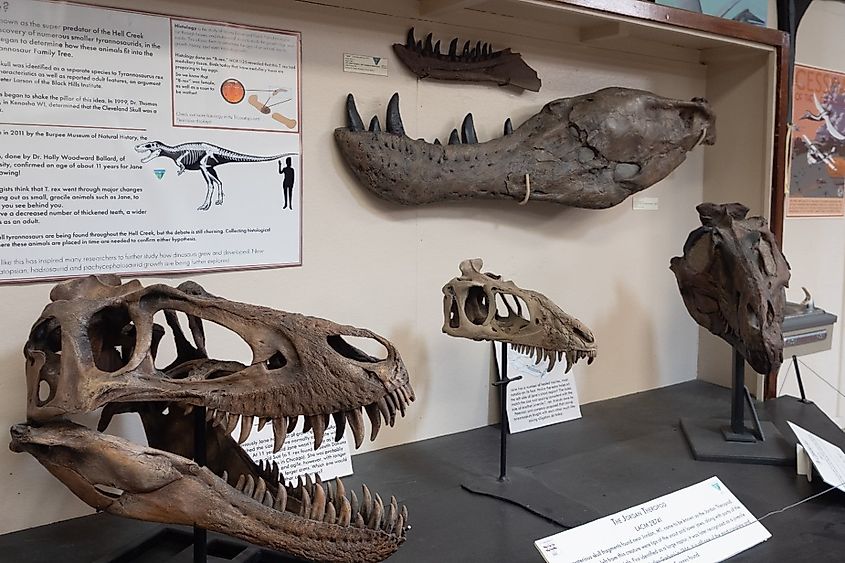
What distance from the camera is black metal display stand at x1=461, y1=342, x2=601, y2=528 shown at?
1.56 meters

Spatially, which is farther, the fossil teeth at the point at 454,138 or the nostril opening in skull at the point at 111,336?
the fossil teeth at the point at 454,138

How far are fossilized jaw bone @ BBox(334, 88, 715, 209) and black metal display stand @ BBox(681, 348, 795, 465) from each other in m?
0.59

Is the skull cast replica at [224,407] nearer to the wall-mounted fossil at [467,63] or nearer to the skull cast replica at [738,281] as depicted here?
the wall-mounted fossil at [467,63]

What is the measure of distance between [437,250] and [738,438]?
92 cm

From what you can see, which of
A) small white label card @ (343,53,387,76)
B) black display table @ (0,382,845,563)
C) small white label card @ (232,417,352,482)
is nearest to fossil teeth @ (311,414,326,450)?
black display table @ (0,382,845,563)

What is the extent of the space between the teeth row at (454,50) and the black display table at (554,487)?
3.20 feet

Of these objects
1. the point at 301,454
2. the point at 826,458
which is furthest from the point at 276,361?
the point at 826,458

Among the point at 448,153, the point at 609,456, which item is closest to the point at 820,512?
the point at 609,456

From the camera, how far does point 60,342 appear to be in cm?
124

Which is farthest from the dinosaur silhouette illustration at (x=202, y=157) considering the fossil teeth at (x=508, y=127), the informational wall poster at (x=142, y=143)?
the fossil teeth at (x=508, y=127)

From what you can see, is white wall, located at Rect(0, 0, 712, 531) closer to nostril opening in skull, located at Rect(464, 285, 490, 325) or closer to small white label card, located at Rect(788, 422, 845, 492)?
nostril opening in skull, located at Rect(464, 285, 490, 325)

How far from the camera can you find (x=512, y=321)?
1735mm

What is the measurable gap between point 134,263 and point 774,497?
1444 mm

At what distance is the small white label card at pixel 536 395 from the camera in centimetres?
208
